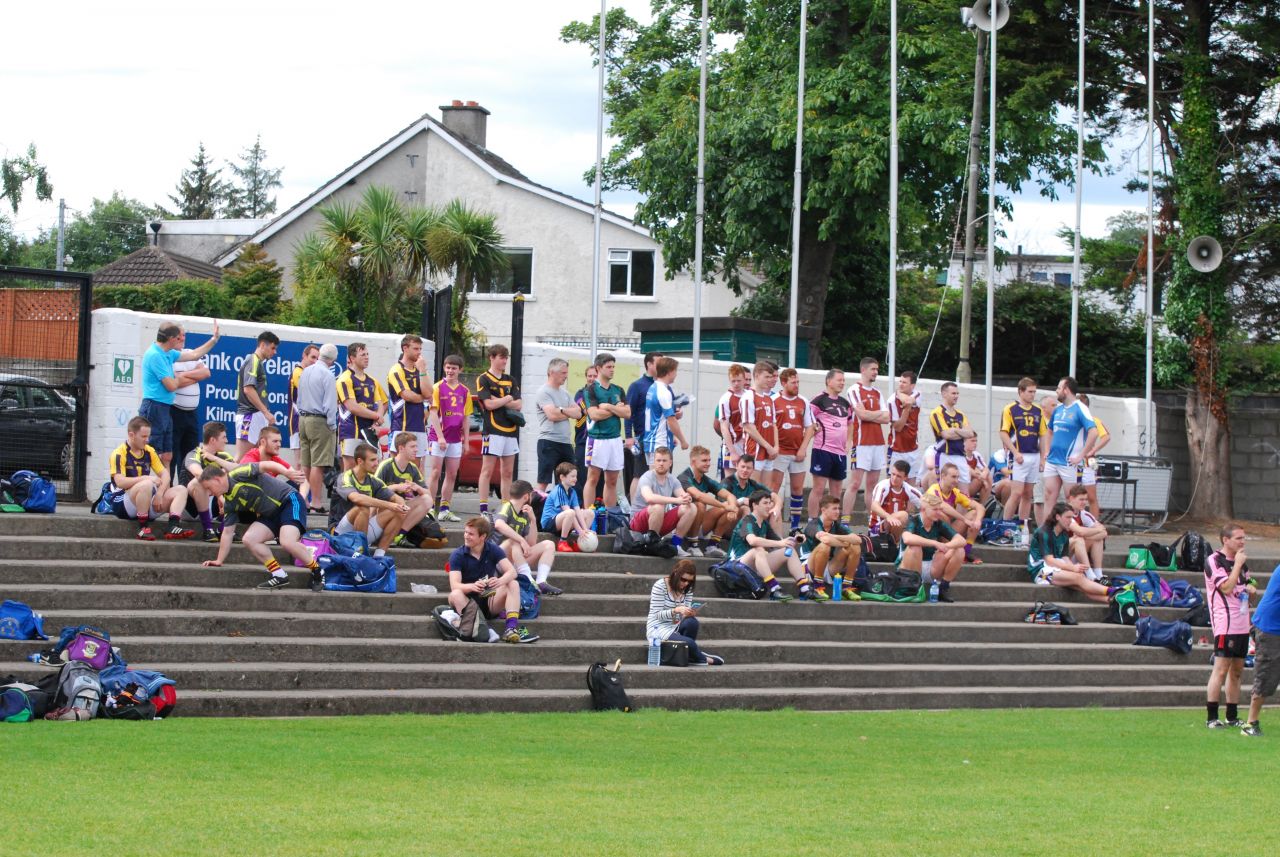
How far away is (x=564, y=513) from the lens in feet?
51.5

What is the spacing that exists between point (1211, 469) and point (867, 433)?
1127 centimetres

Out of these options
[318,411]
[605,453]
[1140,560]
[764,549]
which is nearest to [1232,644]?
[764,549]

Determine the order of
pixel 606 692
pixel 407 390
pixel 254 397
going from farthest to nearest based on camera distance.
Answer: pixel 407 390 < pixel 254 397 < pixel 606 692

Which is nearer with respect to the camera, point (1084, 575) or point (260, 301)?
point (1084, 575)

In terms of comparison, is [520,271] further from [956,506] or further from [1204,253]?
[956,506]

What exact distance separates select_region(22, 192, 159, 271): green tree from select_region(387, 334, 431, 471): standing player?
52.8 metres

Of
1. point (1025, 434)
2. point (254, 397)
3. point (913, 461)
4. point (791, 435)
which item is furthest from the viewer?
point (913, 461)

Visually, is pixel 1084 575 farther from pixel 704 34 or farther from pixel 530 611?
pixel 704 34

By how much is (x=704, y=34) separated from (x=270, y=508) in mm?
9704

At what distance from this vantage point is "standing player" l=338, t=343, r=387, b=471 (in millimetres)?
15609

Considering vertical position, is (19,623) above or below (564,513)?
below

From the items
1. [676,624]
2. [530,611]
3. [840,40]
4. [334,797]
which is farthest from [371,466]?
[840,40]

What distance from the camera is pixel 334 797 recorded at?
8.27 m

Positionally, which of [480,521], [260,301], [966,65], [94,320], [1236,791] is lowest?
[1236,791]
